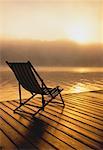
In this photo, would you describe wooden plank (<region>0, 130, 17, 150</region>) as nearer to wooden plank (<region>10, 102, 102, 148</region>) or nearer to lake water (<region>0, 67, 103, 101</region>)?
wooden plank (<region>10, 102, 102, 148</region>)

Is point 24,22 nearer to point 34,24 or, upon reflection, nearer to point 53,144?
point 34,24

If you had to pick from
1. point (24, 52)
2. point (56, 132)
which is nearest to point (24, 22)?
point (24, 52)

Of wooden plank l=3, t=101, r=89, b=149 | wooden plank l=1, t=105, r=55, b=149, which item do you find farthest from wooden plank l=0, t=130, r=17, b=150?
wooden plank l=3, t=101, r=89, b=149

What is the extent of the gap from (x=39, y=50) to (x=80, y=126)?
31.2m

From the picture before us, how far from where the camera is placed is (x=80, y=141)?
2.79m

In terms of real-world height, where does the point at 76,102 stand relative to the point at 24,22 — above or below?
below

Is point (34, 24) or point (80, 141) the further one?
point (34, 24)

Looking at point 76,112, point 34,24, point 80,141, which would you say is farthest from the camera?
point 34,24

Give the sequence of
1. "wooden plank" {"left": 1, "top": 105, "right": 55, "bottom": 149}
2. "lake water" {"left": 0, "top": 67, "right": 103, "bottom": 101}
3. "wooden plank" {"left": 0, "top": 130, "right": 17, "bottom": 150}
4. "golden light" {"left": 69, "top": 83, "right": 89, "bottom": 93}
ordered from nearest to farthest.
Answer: "wooden plank" {"left": 0, "top": 130, "right": 17, "bottom": 150} → "wooden plank" {"left": 1, "top": 105, "right": 55, "bottom": 149} → "lake water" {"left": 0, "top": 67, "right": 103, "bottom": 101} → "golden light" {"left": 69, "top": 83, "right": 89, "bottom": 93}

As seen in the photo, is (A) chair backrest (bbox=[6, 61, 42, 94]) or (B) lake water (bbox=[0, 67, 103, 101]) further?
(B) lake water (bbox=[0, 67, 103, 101])

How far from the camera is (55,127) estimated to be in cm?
334

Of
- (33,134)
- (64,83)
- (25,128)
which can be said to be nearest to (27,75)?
(25,128)

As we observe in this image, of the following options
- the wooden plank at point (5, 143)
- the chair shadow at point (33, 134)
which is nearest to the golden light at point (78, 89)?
the chair shadow at point (33, 134)

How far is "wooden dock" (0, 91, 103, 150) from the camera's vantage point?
274 centimetres
